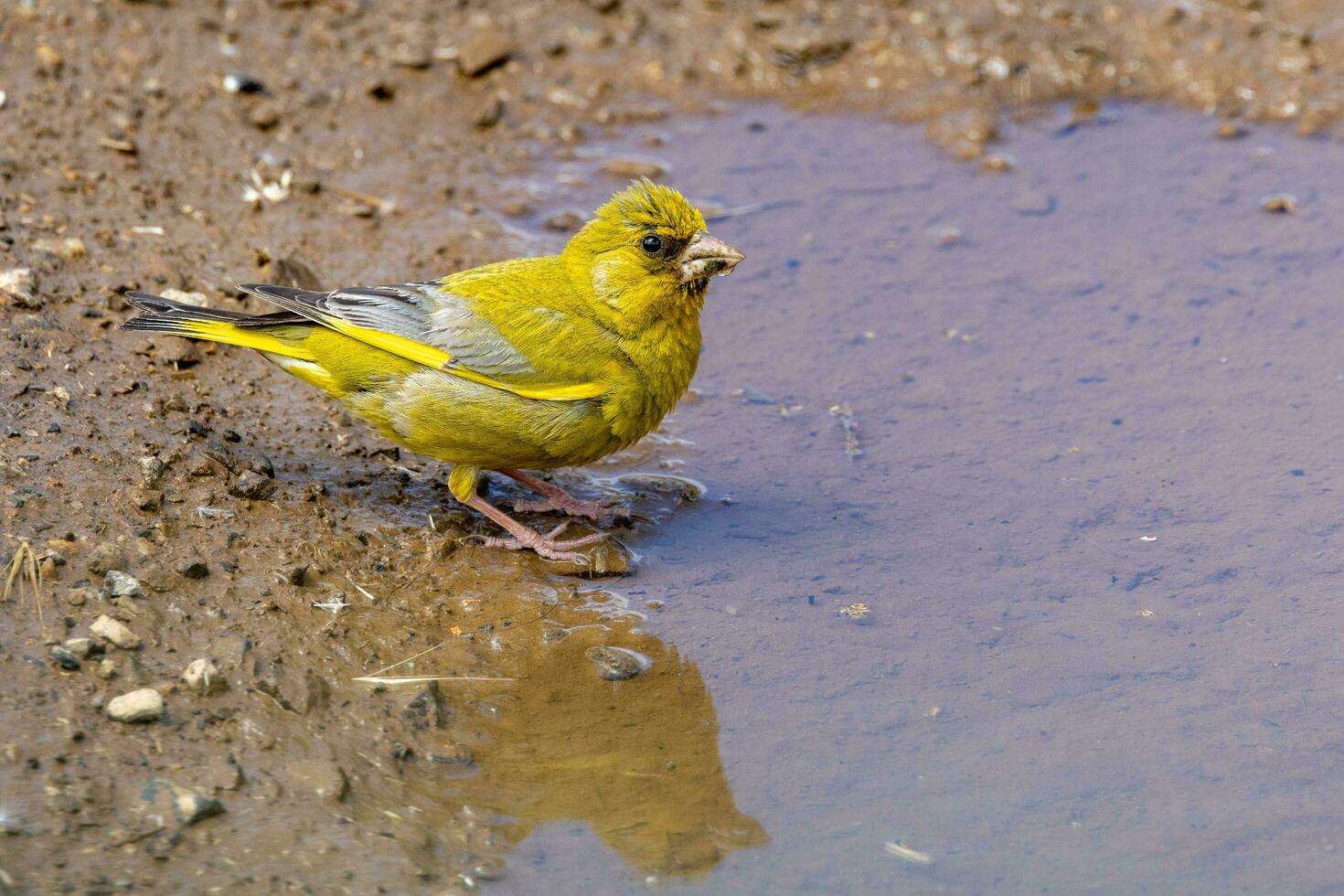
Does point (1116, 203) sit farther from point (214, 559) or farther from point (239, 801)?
point (239, 801)

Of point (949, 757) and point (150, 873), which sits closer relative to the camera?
point (150, 873)

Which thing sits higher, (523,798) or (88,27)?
(88,27)

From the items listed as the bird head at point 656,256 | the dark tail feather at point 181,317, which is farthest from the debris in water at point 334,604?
the bird head at point 656,256

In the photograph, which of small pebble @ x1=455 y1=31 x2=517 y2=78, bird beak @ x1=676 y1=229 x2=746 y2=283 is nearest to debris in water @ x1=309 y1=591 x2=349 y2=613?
bird beak @ x1=676 y1=229 x2=746 y2=283

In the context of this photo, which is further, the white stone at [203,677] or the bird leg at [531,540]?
the bird leg at [531,540]

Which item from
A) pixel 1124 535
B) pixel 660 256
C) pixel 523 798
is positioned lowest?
pixel 523 798

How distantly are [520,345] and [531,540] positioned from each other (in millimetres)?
697

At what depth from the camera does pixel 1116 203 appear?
7.22 metres

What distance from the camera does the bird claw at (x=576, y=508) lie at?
5465 millimetres

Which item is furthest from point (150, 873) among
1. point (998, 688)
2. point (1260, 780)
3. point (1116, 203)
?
point (1116, 203)

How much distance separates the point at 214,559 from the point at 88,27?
170 inches

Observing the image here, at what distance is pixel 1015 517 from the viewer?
5250 mm

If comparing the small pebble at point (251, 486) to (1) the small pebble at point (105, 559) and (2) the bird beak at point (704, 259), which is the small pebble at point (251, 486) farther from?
(2) the bird beak at point (704, 259)

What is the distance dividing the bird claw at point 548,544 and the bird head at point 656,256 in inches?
32.9
